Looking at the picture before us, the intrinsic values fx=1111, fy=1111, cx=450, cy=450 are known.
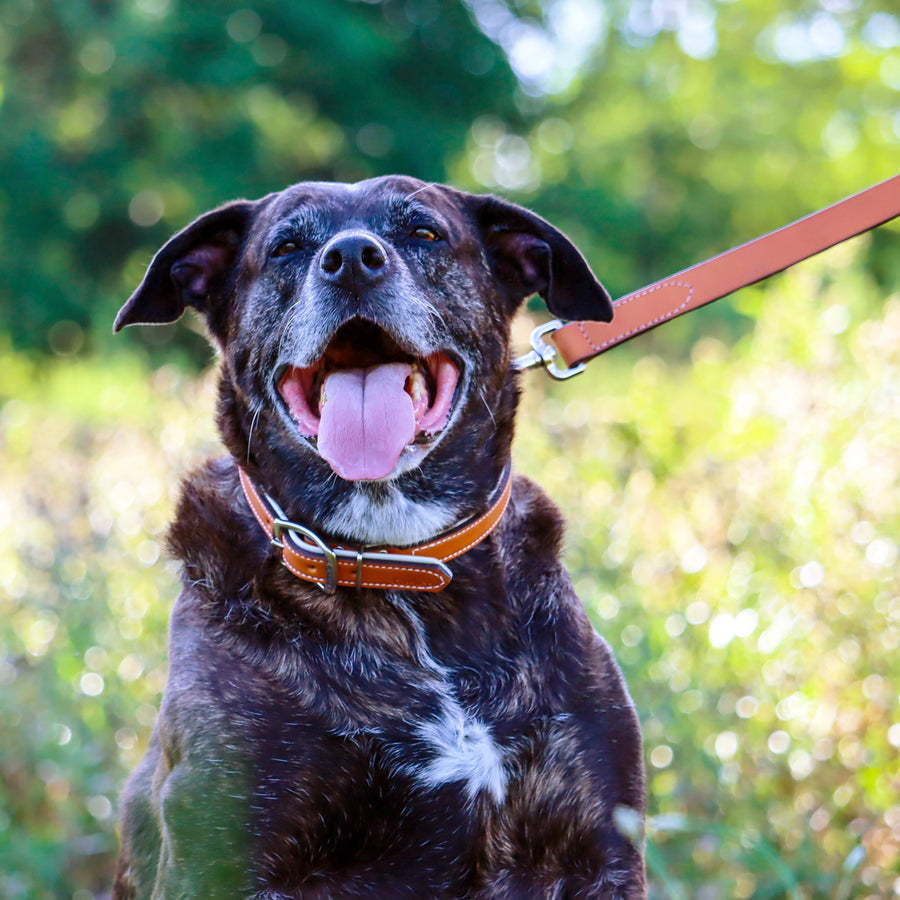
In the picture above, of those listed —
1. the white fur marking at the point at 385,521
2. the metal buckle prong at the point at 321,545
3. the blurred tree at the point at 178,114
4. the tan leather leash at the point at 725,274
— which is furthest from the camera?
the blurred tree at the point at 178,114

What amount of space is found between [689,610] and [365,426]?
5.91 ft

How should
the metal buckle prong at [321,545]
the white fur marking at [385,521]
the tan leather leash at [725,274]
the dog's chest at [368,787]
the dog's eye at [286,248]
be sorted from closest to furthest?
the dog's chest at [368,787] < the metal buckle prong at [321,545] < the white fur marking at [385,521] < the dog's eye at [286,248] < the tan leather leash at [725,274]

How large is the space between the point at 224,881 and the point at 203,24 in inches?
661

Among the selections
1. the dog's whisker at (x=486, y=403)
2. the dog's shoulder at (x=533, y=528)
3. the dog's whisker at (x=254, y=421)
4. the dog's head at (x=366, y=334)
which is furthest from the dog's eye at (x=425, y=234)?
the dog's shoulder at (x=533, y=528)

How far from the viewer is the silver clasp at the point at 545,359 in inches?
119

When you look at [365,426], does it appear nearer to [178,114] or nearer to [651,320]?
[651,320]

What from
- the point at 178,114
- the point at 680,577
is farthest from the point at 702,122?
the point at 680,577


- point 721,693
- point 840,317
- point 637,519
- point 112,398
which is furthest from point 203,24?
point 721,693

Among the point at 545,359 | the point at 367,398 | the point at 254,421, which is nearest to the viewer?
the point at 367,398

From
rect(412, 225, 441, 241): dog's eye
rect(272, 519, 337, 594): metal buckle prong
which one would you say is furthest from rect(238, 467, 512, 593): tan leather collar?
rect(412, 225, 441, 241): dog's eye

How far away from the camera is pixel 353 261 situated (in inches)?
106

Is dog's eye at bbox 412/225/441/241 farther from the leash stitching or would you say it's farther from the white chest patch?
the white chest patch

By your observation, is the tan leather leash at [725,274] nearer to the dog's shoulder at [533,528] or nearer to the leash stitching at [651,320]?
the leash stitching at [651,320]

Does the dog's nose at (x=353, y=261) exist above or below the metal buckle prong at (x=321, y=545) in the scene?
above
